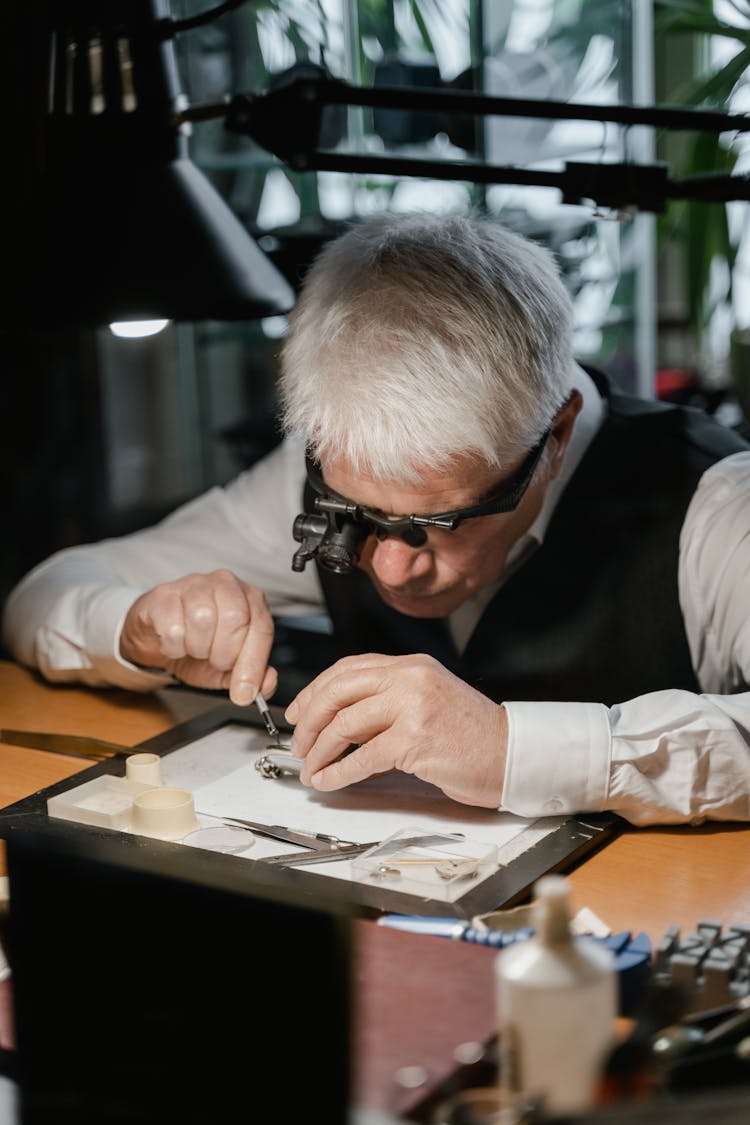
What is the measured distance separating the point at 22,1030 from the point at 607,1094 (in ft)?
1.35

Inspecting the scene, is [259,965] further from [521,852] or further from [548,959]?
[521,852]

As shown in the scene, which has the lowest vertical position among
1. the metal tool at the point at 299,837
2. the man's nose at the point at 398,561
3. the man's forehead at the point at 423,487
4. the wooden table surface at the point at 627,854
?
the wooden table surface at the point at 627,854

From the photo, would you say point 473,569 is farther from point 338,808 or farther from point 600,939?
point 600,939

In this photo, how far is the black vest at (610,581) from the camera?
1922mm

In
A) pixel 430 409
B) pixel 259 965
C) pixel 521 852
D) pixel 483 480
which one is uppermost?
pixel 430 409

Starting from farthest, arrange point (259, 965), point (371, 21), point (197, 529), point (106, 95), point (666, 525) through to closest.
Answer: point (371, 21)
point (197, 529)
point (666, 525)
point (106, 95)
point (259, 965)

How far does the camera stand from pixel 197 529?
230 centimetres

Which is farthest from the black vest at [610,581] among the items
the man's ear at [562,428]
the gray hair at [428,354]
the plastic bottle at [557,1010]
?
the plastic bottle at [557,1010]

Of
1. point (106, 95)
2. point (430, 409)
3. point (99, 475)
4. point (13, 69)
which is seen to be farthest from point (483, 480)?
point (99, 475)

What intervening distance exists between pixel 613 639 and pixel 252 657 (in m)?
0.57

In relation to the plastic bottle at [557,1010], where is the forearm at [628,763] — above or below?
below

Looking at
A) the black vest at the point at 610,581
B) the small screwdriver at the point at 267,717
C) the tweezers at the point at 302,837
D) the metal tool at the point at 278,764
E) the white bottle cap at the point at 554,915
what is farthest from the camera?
the black vest at the point at 610,581

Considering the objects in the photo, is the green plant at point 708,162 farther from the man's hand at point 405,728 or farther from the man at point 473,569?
the man's hand at point 405,728

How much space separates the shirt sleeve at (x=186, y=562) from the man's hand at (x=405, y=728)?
67 centimetres
